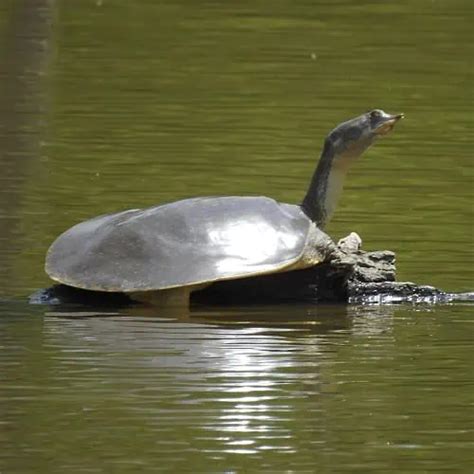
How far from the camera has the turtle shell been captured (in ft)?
25.9

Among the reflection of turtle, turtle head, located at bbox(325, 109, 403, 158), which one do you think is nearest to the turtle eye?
turtle head, located at bbox(325, 109, 403, 158)

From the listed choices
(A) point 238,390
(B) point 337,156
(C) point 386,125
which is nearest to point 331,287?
(B) point 337,156

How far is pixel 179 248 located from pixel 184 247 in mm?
26

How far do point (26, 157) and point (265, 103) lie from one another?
9.90m

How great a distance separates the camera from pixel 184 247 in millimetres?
8016

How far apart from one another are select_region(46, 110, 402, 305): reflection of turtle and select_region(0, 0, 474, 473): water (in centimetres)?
18

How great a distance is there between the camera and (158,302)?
8.21 meters

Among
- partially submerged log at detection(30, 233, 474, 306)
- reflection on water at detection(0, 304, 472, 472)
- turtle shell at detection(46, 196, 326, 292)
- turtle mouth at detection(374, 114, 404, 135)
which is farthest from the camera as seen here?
turtle mouth at detection(374, 114, 404, 135)

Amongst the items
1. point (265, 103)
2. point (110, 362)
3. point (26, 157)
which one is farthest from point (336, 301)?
point (265, 103)

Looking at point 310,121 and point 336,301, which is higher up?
point 310,121

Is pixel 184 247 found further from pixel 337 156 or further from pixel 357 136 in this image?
pixel 357 136

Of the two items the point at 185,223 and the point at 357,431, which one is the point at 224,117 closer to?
the point at 185,223

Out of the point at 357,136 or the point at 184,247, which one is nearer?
the point at 184,247

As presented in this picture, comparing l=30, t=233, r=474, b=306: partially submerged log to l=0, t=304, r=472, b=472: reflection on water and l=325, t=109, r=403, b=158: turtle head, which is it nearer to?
l=0, t=304, r=472, b=472: reflection on water
